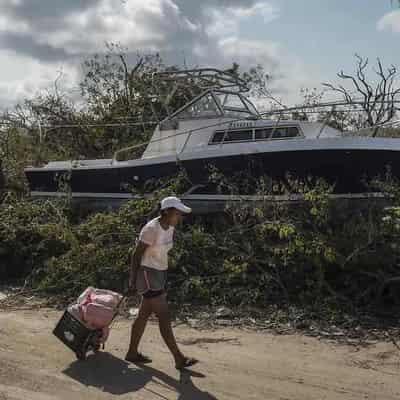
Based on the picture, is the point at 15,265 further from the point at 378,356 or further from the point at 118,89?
the point at 118,89

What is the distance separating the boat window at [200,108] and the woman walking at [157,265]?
5737 millimetres

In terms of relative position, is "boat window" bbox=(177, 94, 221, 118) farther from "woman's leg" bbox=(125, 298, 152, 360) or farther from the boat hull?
"woman's leg" bbox=(125, 298, 152, 360)

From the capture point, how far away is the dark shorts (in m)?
4.67

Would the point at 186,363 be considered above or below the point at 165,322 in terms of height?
below

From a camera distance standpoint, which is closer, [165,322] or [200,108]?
[165,322]

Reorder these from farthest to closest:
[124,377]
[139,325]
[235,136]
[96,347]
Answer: [235,136] → [96,347] → [139,325] → [124,377]

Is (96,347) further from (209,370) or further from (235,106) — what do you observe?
(235,106)

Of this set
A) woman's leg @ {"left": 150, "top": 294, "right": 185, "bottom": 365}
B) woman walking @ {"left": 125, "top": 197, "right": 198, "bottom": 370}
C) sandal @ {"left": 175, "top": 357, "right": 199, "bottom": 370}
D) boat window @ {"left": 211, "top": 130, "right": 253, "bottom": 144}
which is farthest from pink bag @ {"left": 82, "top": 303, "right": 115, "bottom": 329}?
boat window @ {"left": 211, "top": 130, "right": 253, "bottom": 144}

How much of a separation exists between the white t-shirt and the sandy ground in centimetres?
92

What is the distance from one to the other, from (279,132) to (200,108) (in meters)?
2.03

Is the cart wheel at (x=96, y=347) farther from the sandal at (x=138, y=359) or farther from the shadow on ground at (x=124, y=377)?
the sandal at (x=138, y=359)

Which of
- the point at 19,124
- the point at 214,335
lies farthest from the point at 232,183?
the point at 19,124

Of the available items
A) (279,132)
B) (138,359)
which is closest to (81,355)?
(138,359)

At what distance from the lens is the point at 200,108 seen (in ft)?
33.7
